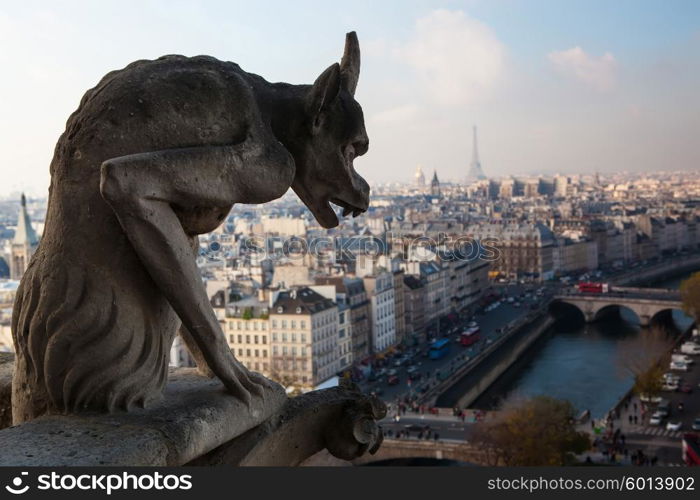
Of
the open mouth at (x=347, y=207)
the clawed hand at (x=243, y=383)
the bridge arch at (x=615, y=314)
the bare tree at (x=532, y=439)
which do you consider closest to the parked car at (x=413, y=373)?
the bare tree at (x=532, y=439)

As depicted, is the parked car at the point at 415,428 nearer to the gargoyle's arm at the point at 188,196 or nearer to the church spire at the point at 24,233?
the gargoyle's arm at the point at 188,196

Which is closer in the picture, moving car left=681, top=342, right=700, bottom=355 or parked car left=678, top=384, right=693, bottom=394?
parked car left=678, top=384, right=693, bottom=394

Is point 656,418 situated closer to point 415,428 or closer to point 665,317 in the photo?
point 415,428

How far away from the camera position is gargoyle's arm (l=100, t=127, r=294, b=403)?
1239mm

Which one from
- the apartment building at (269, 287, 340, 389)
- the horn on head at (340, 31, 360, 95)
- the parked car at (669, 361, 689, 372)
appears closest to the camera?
the horn on head at (340, 31, 360, 95)

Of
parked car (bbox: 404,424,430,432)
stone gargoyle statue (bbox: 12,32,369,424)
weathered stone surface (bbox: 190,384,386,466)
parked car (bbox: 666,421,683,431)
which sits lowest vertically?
parked car (bbox: 666,421,683,431)

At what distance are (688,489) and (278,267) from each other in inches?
795

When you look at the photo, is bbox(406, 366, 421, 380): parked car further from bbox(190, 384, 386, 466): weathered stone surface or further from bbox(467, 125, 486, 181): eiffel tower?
bbox(467, 125, 486, 181): eiffel tower

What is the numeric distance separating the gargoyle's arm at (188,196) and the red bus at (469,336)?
61.7 feet

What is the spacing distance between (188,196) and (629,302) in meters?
24.0

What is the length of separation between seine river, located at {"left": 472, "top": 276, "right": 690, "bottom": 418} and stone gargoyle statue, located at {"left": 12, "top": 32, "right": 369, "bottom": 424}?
43.7 feet

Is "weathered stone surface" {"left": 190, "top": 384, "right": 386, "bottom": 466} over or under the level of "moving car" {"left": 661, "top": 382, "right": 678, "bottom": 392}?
over

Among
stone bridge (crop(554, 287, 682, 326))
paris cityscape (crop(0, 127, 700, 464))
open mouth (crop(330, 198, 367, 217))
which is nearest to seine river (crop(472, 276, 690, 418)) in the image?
paris cityscape (crop(0, 127, 700, 464))

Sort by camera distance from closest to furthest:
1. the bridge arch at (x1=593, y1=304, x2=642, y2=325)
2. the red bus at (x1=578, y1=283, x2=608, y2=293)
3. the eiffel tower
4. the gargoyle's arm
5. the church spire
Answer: the gargoyle's arm, the bridge arch at (x1=593, y1=304, x2=642, y2=325), the red bus at (x1=578, y1=283, x2=608, y2=293), the church spire, the eiffel tower
